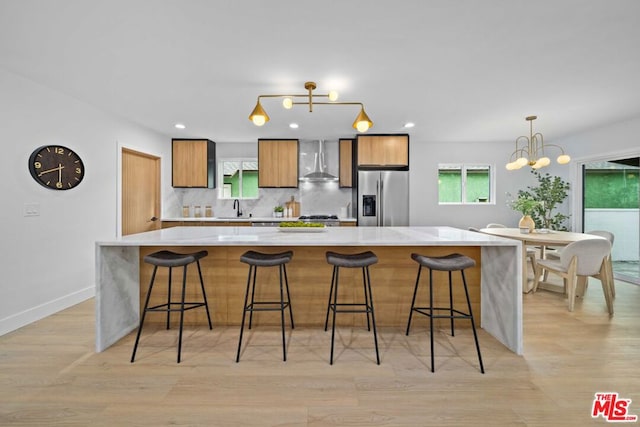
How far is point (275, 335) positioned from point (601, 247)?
3.43m

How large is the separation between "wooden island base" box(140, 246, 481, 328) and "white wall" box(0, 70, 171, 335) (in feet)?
3.87

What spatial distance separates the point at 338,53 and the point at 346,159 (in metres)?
2.99

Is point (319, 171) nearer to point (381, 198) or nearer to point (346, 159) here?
point (346, 159)

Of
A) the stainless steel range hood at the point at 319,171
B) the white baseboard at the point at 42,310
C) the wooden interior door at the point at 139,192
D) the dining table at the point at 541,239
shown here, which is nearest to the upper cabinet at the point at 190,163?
the wooden interior door at the point at 139,192

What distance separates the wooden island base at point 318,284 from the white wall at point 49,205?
1.18 meters

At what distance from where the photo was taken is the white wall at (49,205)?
8.75 feet

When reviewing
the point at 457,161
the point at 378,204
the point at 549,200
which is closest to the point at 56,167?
the point at 378,204

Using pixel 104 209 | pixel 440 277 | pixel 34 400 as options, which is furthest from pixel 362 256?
pixel 104 209

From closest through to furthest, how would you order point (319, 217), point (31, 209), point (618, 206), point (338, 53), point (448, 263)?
point (448, 263), point (338, 53), point (31, 209), point (618, 206), point (319, 217)

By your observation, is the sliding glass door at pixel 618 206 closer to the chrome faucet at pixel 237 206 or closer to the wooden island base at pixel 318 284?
the wooden island base at pixel 318 284

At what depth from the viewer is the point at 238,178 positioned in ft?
18.8

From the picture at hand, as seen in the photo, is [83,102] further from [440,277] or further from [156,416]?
[440,277]

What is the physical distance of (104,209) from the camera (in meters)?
3.77

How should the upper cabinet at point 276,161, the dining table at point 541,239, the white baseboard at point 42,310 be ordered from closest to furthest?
the white baseboard at point 42,310
the dining table at point 541,239
the upper cabinet at point 276,161
